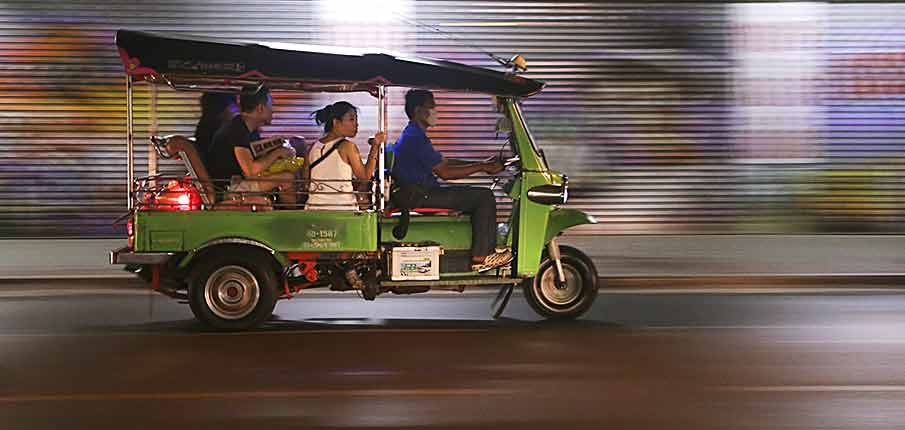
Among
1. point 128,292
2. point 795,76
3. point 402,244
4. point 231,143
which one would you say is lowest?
point 128,292

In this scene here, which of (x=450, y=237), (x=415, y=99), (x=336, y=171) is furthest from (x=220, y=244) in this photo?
(x=415, y=99)

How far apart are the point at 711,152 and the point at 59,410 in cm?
1209

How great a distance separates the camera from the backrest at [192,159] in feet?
32.0

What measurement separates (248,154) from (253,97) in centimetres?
50

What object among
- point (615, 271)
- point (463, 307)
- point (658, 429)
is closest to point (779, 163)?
point (615, 271)

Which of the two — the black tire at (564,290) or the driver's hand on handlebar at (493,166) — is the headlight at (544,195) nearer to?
the driver's hand on handlebar at (493,166)

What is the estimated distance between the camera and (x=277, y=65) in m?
9.44

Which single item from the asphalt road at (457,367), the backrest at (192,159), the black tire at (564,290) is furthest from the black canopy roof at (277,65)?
the asphalt road at (457,367)

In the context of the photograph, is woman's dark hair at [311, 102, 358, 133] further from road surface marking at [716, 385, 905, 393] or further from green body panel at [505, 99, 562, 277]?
road surface marking at [716, 385, 905, 393]

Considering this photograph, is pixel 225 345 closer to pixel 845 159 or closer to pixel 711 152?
pixel 711 152

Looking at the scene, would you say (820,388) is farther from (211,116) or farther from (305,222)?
(211,116)

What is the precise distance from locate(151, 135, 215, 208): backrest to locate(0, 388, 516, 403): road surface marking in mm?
2729

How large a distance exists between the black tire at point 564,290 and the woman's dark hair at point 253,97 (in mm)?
2499

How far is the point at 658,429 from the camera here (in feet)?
21.0
